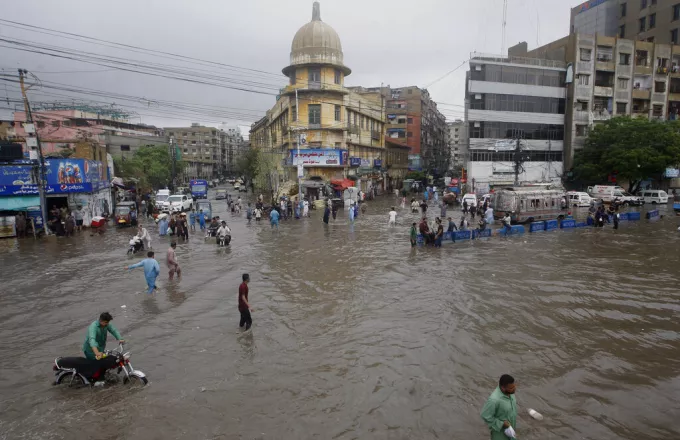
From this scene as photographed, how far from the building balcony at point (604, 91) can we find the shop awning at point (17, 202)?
194ft

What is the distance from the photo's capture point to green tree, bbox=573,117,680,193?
45.3 meters

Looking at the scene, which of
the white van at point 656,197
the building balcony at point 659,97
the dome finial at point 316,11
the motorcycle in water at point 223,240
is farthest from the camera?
the building balcony at point 659,97

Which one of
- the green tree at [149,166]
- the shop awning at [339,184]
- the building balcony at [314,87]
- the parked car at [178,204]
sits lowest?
the parked car at [178,204]

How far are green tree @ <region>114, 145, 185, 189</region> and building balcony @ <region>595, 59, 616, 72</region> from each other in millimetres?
57194

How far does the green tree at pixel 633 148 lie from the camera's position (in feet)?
149

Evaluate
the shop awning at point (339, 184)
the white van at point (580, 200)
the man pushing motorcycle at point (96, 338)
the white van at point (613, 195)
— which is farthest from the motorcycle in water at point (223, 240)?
the white van at point (613, 195)

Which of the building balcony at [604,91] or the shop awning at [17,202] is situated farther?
the building balcony at [604,91]

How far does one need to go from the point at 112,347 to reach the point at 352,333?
511 cm

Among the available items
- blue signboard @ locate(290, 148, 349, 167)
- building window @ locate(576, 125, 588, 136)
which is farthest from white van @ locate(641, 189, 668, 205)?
blue signboard @ locate(290, 148, 349, 167)

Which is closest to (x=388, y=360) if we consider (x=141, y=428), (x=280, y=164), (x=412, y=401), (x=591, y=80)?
(x=412, y=401)

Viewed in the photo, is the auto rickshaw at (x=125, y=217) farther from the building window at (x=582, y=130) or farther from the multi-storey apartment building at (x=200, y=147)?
the multi-storey apartment building at (x=200, y=147)

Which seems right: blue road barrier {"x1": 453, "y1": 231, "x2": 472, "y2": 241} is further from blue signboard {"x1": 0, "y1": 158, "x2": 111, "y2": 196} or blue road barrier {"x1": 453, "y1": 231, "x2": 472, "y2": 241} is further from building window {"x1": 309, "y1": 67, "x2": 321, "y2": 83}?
building window {"x1": 309, "y1": 67, "x2": 321, "y2": 83}

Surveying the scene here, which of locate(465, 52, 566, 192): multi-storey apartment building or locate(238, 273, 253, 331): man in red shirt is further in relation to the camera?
locate(465, 52, 566, 192): multi-storey apartment building

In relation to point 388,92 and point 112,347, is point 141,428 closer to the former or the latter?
point 112,347
